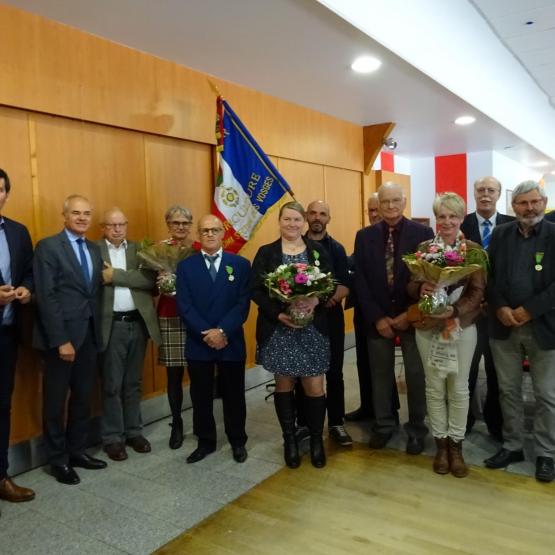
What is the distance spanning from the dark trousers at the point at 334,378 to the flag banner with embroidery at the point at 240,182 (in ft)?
3.03

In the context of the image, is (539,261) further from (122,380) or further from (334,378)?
(122,380)

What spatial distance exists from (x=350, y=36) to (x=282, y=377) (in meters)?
2.32

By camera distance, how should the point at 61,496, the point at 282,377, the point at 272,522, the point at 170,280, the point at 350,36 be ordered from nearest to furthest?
the point at 272,522, the point at 61,496, the point at 282,377, the point at 170,280, the point at 350,36

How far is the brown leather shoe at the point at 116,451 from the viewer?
10.6ft

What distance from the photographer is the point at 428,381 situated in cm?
293

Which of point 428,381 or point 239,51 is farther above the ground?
point 239,51

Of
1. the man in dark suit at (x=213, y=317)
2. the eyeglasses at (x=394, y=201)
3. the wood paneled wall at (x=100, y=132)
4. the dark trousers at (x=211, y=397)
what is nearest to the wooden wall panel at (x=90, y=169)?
the wood paneled wall at (x=100, y=132)

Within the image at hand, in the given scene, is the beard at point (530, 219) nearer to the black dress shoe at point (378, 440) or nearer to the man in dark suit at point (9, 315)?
the black dress shoe at point (378, 440)

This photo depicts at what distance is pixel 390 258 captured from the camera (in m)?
3.13

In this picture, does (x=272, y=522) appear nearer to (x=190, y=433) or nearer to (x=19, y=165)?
(x=190, y=433)

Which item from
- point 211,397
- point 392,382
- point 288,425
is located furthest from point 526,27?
point 211,397

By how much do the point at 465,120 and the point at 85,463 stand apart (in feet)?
17.4

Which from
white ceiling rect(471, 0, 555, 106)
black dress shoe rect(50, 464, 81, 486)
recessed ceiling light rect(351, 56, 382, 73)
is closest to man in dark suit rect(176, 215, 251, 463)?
black dress shoe rect(50, 464, 81, 486)

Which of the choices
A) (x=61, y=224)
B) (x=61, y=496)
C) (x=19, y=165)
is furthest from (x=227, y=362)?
(x=19, y=165)
